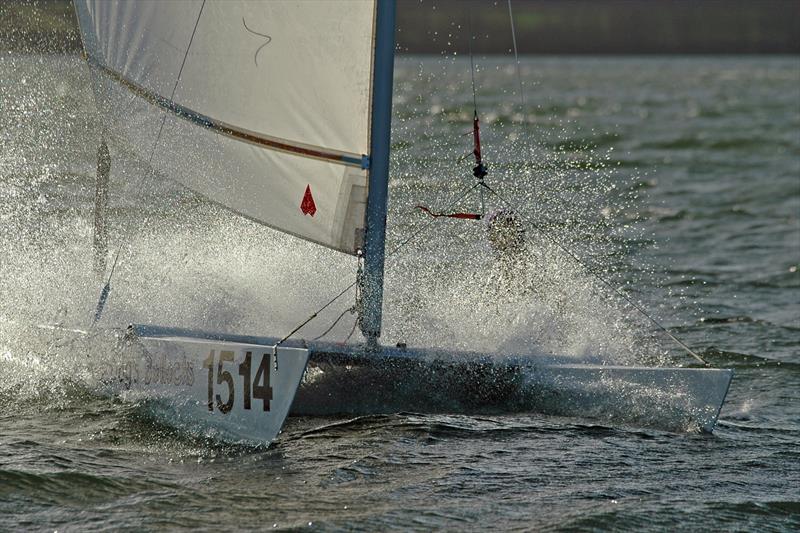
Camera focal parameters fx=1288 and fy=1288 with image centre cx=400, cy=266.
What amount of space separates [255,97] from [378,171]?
2.79ft

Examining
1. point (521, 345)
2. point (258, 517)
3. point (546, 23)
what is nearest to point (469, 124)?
point (521, 345)

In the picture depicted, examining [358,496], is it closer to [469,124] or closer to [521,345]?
[521,345]

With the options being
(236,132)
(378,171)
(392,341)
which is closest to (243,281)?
(392,341)

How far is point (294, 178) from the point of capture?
289 inches

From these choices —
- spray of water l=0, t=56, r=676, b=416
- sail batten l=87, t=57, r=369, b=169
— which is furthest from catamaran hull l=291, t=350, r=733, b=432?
sail batten l=87, t=57, r=369, b=169

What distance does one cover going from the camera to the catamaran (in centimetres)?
693

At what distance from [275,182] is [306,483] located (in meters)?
1.89

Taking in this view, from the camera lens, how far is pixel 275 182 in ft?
24.3

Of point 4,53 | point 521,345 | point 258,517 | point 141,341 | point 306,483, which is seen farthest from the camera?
point 4,53

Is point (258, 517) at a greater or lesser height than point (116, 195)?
lesser

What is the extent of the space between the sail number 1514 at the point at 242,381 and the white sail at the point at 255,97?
1013 millimetres

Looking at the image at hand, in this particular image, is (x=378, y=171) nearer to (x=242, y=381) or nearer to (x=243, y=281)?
(x=242, y=381)

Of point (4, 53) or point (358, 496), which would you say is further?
point (4, 53)

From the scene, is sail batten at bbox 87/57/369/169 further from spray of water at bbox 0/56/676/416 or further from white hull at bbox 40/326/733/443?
white hull at bbox 40/326/733/443
